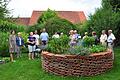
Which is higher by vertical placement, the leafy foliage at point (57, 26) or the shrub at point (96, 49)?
the leafy foliage at point (57, 26)

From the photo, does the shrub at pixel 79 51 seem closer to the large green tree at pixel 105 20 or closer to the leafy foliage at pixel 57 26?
the large green tree at pixel 105 20

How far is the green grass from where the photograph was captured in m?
16.8

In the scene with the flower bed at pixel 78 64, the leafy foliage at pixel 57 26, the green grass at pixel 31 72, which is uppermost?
the leafy foliage at pixel 57 26

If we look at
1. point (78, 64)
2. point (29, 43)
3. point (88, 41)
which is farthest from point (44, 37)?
point (78, 64)

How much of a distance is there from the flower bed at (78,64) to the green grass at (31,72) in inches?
10.3

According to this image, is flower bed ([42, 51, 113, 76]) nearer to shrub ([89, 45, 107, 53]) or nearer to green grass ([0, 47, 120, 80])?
green grass ([0, 47, 120, 80])

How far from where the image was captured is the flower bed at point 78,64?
1678 cm

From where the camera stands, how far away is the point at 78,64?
16766 millimetres

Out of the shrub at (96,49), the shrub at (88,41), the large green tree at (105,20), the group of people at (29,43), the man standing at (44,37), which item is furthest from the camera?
the large green tree at (105,20)

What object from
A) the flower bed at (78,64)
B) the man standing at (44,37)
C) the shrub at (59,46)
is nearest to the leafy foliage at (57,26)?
the man standing at (44,37)

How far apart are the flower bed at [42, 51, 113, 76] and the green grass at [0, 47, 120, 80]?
26 centimetres

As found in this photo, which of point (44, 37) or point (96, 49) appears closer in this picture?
point (96, 49)

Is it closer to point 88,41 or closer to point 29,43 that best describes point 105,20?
point 29,43

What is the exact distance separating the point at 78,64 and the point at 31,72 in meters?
2.48
